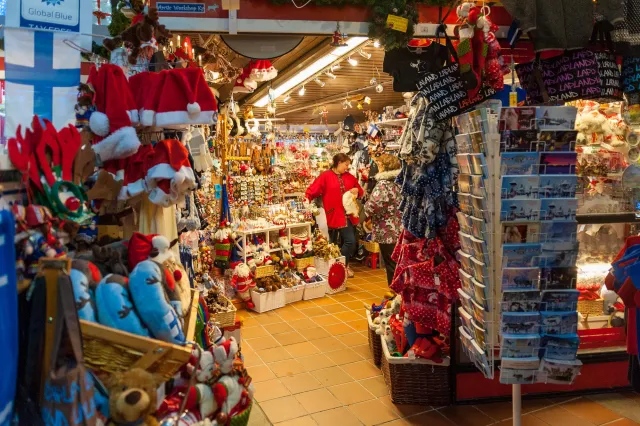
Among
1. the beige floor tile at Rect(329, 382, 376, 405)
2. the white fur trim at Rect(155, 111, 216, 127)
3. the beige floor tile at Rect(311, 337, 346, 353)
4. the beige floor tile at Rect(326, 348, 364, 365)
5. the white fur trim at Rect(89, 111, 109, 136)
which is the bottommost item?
the beige floor tile at Rect(329, 382, 376, 405)

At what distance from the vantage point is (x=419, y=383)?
3410 millimetres

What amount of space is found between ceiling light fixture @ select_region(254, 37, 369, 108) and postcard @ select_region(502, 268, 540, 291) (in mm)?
2023

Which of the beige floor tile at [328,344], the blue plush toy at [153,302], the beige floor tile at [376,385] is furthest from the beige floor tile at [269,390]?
the blue plush toy at [153,302]

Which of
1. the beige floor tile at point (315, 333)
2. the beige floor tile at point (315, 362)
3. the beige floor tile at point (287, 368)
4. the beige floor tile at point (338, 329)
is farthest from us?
the beige floor tile at point (338, 329)

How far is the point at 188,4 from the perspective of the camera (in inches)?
108

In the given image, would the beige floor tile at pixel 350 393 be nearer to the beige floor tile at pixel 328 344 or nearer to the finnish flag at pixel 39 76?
the beige floor tile at pixel 328 344

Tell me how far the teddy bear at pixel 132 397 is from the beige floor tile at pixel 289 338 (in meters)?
3.50

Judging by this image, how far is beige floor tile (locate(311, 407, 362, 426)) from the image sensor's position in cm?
322

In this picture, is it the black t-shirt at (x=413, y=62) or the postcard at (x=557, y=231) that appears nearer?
the postcard at (x=557, y=231)

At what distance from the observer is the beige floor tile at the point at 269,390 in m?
3.58

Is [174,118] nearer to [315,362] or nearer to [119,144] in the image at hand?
[119,144]

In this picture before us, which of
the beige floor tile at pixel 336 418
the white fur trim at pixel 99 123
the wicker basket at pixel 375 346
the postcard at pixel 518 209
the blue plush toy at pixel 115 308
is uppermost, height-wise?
the white fur trim at pixel 99 123

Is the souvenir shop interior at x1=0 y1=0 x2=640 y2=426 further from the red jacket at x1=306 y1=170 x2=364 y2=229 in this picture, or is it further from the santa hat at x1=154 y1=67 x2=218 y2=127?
the red jacket at x1=306 y1=170 x2=364 y2=229

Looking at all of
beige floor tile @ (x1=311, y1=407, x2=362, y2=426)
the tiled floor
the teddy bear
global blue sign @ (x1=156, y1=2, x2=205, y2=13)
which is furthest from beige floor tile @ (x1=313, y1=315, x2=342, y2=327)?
the teddy bear
